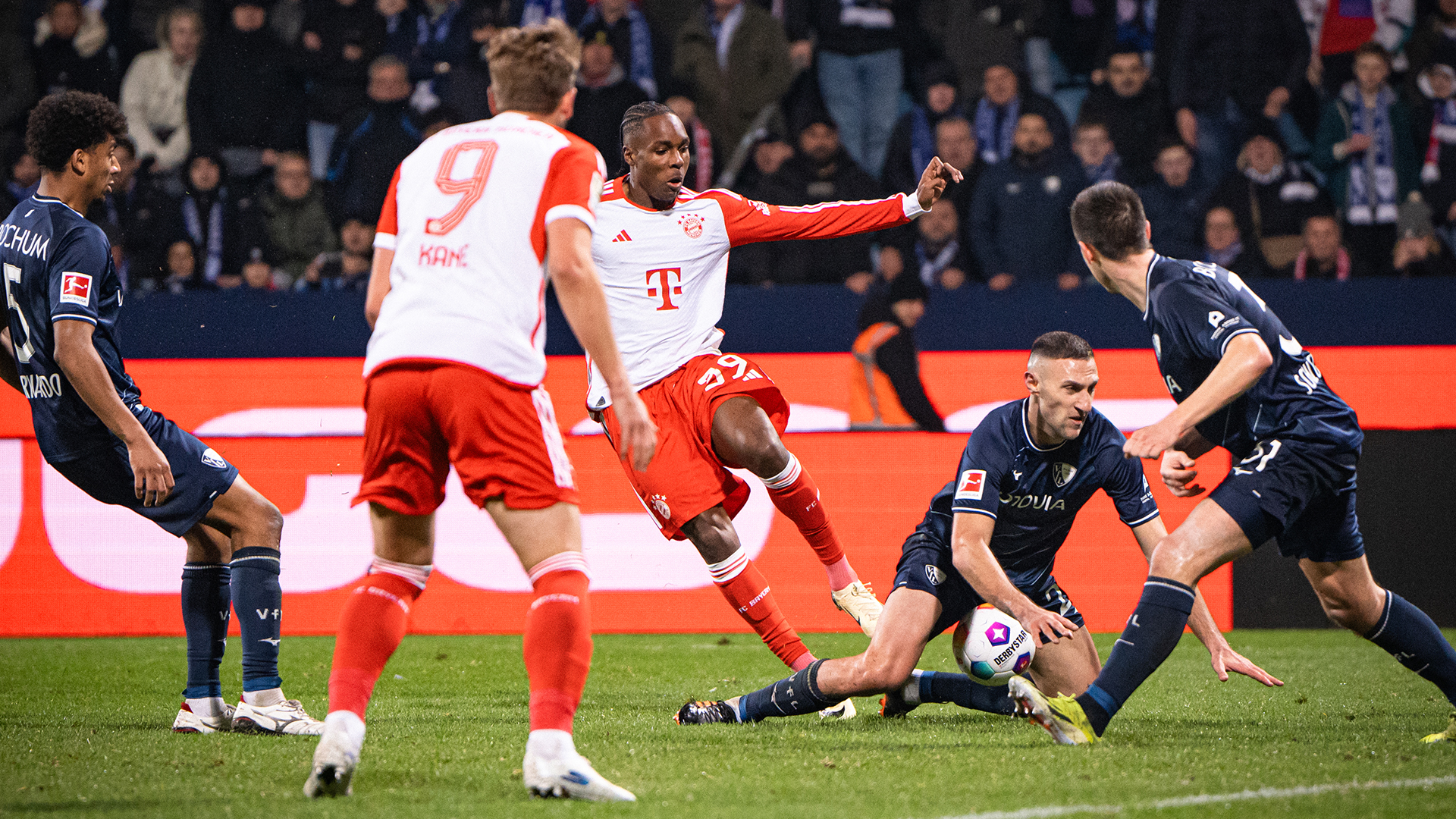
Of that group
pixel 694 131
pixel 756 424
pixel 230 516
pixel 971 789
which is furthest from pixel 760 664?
pixel 694 131

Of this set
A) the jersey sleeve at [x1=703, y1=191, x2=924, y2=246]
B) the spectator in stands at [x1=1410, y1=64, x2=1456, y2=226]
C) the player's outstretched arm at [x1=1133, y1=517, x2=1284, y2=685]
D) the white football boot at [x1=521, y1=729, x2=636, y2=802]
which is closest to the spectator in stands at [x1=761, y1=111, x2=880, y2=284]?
the spectator in stands at [x1=1410, y1=64, x2=1456, y2=226]

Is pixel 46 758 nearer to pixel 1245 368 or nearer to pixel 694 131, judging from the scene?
pixel 1245 368

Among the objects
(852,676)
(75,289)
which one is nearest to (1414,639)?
(852,676)

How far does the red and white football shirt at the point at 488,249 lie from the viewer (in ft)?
11.5

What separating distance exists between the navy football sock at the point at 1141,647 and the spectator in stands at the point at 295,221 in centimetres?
820

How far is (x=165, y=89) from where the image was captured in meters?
11.5

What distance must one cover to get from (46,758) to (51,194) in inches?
79.3

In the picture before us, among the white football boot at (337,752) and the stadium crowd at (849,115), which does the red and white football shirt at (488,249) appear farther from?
the stadium crowd at (849,115)

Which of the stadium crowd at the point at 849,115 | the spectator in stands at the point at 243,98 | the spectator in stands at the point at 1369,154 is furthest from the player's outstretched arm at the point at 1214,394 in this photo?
the spectator in stands at the point at 243,98

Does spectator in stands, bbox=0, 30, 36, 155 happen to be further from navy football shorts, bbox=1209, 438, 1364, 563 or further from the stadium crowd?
navy football shorts, bbox=1209, 438, 1364, 563

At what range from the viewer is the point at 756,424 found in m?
5.65

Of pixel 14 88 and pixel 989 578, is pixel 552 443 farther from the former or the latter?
pixel 14 88

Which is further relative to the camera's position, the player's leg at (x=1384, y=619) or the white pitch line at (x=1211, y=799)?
the player's leg at (x=1384, y=619)

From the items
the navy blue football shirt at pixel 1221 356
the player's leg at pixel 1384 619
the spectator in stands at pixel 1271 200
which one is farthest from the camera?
the spectator in stands at pixel 1271 200
